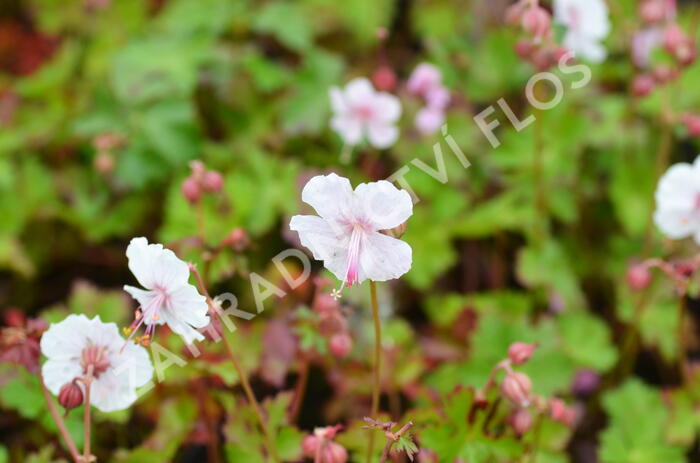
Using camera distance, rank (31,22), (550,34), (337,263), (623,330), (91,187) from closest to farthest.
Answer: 1. (337,263)
2. (550,34)
3. (623,330)
4. (91,187)
5. (31,22)

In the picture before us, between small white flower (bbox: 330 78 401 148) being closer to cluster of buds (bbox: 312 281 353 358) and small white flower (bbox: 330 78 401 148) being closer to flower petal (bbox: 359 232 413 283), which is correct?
cluster of buds (bbox: 312 281 353 358)

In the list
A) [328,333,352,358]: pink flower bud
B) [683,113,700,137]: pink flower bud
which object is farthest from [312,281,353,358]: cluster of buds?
[683,113,700,137]: pink flower bud

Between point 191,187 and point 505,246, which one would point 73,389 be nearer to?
point 191,187

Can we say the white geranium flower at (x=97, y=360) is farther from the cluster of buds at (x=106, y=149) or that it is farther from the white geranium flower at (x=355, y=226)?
the cluster of buds at (x=106, y=149)

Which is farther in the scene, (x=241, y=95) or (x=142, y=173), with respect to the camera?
(x=241, y=95)

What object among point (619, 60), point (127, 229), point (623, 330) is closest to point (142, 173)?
point (127, 229)

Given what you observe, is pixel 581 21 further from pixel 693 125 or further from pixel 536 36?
pixel 693 125

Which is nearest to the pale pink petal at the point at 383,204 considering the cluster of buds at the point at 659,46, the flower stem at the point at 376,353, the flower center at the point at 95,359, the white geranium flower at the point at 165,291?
the flower stem at the point at 376,353
